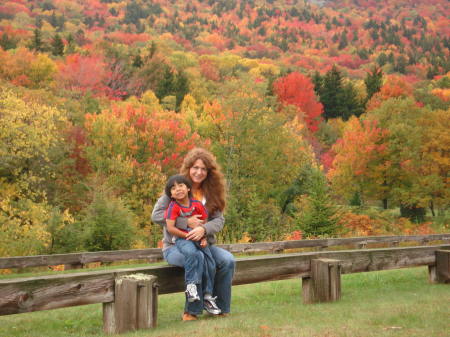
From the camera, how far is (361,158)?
4328 centimetres

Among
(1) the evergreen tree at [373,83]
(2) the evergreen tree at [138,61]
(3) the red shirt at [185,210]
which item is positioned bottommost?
(3) the red shirt at [185,210]

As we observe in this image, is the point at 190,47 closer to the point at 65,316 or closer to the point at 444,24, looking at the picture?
the point at 444,24

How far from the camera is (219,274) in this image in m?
5.37

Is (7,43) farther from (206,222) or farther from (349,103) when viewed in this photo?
(206,222)

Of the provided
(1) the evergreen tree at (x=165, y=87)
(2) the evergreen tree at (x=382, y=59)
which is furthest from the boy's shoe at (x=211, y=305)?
(2) the evergreen tree at (x=382, y=59)

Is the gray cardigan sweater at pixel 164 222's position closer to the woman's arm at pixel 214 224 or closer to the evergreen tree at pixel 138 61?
the woman's arm at pixel 214 224

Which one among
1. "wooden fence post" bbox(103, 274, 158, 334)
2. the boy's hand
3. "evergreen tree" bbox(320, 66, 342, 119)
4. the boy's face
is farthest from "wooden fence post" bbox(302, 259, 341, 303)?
"evergreen tree" bbox(320, 66, 342, 119)

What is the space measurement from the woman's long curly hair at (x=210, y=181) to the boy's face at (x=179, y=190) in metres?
0.51

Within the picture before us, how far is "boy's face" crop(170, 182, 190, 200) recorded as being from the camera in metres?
5.23

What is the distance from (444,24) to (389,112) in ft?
522

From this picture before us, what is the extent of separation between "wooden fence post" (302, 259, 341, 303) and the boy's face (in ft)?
5.94

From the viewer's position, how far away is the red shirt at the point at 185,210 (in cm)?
529

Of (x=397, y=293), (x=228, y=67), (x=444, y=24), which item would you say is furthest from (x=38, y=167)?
(x=444, y=24)

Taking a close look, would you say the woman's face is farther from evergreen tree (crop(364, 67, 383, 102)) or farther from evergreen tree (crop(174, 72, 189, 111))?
evergreen tree (crop(364, 67, 383, 102))
